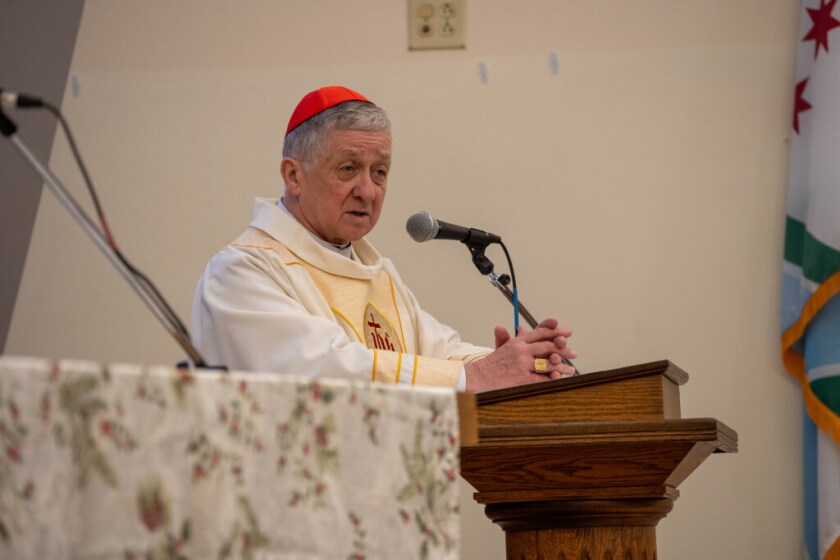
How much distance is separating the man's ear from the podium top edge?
1191 mm

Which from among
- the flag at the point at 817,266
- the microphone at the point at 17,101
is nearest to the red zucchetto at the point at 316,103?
the microphone at the point at 17,101

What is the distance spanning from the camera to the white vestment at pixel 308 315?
2.65m

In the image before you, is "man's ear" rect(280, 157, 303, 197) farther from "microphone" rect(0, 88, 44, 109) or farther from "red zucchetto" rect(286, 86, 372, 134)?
"microphone" rect(0, 88, 44, 109)

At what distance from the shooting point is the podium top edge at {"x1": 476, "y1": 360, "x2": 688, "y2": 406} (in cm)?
235

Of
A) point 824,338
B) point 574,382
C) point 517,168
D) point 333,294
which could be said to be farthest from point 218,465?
point 517,168

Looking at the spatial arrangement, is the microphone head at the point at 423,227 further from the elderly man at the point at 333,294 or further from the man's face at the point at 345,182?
the man's face at the point at 345,182

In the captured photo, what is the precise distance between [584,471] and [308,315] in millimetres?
851

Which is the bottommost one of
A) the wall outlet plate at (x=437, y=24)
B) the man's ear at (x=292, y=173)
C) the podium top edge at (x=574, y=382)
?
the podium top edge at (x=574, y=382)

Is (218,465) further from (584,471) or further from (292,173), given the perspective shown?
(292,173)

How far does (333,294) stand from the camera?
3.22 m

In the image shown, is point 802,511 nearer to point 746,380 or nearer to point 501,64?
point 746,380

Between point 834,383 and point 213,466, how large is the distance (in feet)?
11.3

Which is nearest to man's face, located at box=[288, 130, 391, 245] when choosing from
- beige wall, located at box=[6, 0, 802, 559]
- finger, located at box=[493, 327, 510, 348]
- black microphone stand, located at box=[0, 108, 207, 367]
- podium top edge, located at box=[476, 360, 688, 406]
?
finger, located at box=[493, 327, 510, 348]

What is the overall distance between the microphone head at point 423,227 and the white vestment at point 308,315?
33cm
